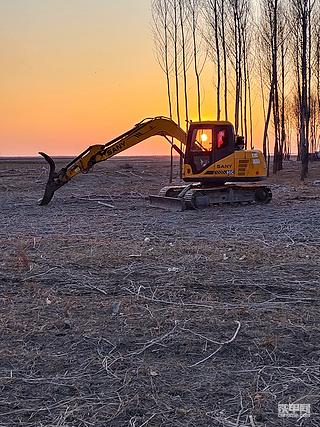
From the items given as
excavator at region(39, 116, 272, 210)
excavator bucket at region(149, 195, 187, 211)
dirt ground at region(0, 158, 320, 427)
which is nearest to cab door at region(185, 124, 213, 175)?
A: excavator at region(39, 116, 272, 210)

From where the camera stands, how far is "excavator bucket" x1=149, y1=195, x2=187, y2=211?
53.4ft

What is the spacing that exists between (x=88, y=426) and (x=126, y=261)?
5166 millimetres

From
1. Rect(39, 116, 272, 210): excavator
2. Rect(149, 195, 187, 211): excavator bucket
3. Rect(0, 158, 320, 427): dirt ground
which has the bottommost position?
Rect(0, 158, 320, 427): dirt ground

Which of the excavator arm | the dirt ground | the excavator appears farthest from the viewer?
the excavator arm

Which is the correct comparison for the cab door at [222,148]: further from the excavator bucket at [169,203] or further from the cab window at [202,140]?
the excavator bucket at [169,203]

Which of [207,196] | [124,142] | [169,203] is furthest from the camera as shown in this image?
[124,142]

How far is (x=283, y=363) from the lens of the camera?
4773 millimetres

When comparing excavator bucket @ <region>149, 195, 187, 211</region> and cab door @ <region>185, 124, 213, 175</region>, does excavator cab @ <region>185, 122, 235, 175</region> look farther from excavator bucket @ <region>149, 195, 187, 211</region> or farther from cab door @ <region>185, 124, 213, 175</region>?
excavator bucket @ <region>149, 195, 187, 211</region>

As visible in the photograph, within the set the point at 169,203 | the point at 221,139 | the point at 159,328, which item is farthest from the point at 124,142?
the point at 159,328

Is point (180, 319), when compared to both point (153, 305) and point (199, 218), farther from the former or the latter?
point (199, 218)

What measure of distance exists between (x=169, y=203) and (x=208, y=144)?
207 centimetres

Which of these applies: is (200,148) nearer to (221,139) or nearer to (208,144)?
(208,144)

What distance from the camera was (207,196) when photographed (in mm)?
16516

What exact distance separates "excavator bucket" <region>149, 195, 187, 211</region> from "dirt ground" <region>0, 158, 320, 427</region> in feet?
14.2
